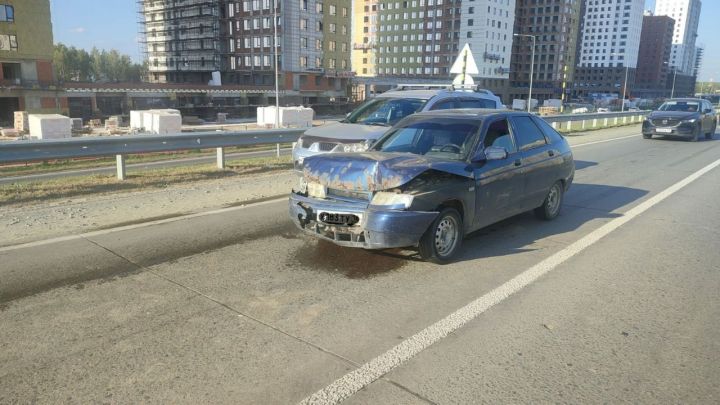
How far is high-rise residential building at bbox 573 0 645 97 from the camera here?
6058 inches

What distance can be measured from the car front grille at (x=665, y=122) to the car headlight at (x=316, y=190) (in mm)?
20462

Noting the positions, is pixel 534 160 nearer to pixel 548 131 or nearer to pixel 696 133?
pixel 548 131

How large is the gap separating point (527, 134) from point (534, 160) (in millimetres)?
385

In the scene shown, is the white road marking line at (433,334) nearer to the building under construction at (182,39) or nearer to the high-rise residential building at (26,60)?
the high-rise residential building at (26,60)

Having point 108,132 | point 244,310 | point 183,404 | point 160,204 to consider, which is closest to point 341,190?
point 244,310

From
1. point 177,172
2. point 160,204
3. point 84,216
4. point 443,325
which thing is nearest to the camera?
point 443,325

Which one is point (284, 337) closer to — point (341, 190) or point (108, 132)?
point (341, 190)

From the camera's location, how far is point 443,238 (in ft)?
18.9

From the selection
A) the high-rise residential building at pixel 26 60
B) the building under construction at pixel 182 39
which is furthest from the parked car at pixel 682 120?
the building under construction at pixel 182 39

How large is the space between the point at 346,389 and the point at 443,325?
4.01 feet

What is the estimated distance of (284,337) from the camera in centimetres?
403

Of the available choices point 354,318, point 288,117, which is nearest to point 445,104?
point 354,318

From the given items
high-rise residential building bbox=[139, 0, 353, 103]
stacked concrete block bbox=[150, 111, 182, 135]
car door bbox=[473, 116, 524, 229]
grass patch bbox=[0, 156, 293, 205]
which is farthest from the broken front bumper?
high-rise residential building bbox=[139, 0, 353, 103]

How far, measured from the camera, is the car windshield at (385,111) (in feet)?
35.0
